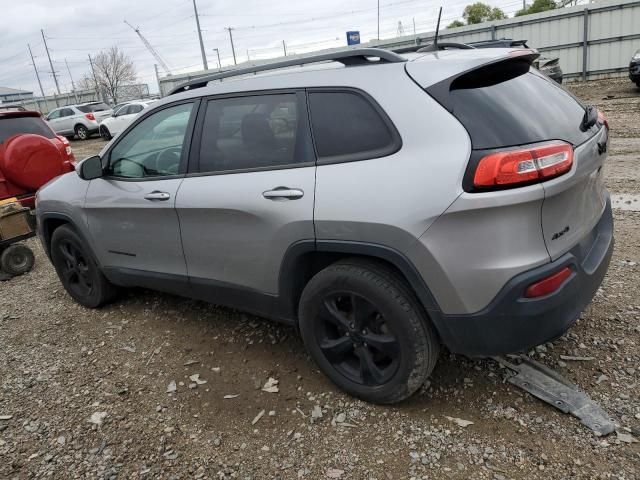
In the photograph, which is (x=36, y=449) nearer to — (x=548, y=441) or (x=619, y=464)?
(x=548, y=441)

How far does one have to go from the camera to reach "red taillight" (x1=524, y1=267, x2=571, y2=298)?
2.14 m

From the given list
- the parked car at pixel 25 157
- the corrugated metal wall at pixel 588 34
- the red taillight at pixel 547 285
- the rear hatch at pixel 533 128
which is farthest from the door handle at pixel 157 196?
the corrugated metal wall at pixel 588 34

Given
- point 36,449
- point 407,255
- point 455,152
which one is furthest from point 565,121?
point 36,449

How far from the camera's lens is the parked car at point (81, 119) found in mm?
23359

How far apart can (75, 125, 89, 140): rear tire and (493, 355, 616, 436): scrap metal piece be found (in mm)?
24421

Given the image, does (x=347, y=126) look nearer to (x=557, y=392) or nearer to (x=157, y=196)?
(x=157, y=196)

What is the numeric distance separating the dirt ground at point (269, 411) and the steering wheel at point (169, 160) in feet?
3.97

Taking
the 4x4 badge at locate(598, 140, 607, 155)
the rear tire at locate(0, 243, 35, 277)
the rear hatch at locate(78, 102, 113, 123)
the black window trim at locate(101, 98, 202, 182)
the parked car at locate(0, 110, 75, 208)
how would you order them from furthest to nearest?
the rear hatch at locate(78, 102, 113, 123) < the parked car at locate(0, 110, 75, 208) < the rear tire at locate(0, 243, 35, 277) < the black window trim at locate(101, 98, 202, 182) < the 4x4 badge at locate(598, 140, 607, 155)

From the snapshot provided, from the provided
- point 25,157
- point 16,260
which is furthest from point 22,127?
point 16,260

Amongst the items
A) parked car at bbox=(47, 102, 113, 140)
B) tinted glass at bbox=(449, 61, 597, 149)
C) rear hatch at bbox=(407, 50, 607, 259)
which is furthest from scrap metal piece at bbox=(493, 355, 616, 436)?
parked car at bbox=(47, 102, 113, 140)

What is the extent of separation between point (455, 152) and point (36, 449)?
8.59 ft

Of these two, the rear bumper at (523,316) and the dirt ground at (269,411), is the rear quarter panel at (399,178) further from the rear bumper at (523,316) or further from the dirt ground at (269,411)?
the dirt ground at (269,411)

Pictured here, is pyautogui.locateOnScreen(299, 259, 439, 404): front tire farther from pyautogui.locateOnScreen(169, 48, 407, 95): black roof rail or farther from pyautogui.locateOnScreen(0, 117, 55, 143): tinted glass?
pyautogui.locateOnScreen(0, 117, 55, 143): tinted glass

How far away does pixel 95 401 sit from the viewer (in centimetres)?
305
